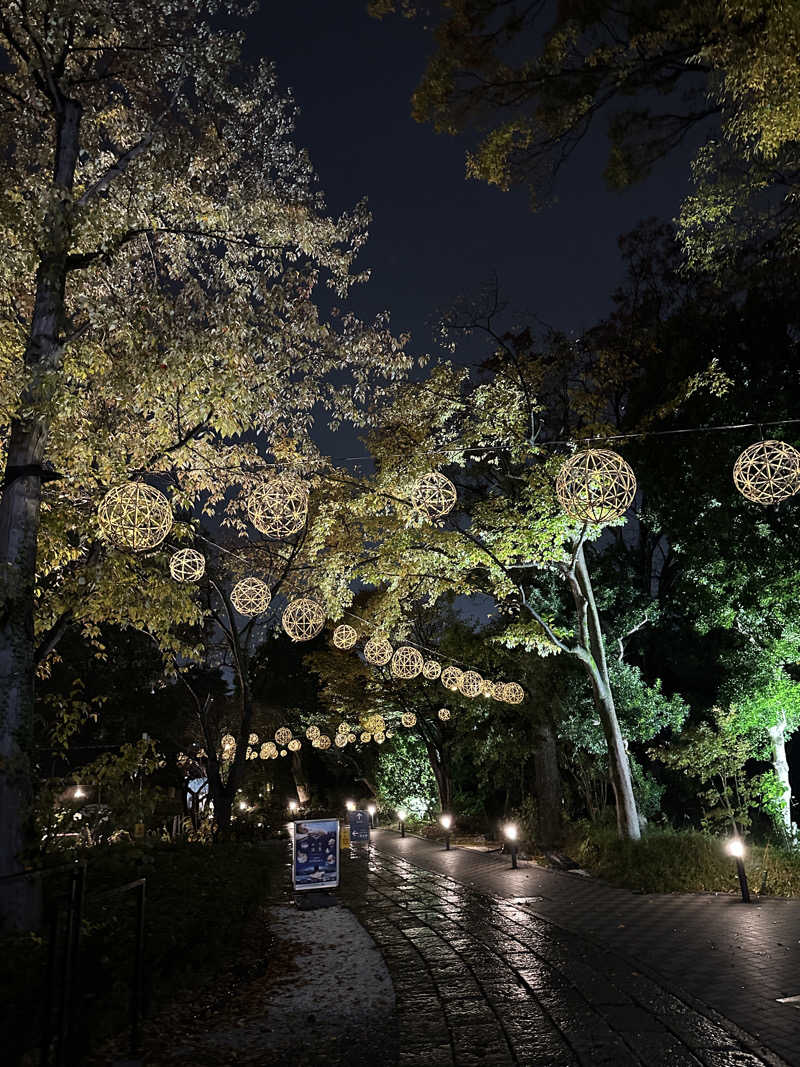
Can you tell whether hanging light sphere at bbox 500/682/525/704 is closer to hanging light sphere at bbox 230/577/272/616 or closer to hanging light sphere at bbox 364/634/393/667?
hanging light sphere at bbox 364/634/393/667

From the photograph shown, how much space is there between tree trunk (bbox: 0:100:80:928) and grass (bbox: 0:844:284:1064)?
1.00 metres

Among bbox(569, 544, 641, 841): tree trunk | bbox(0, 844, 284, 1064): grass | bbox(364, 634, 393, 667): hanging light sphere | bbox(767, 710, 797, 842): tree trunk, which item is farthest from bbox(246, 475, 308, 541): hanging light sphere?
bbox(767, 710, 797, 842): tree trunk

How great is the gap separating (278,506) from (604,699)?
10.6 m

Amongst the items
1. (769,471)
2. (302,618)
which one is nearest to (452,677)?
(302,618)

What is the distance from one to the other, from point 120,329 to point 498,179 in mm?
5947

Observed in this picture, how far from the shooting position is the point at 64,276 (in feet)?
26.9

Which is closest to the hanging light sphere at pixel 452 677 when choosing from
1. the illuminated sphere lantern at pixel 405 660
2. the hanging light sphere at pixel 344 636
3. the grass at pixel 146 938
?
the illuminated sphere lantern at pixel 405 660

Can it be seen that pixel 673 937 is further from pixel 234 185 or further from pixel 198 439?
pixel 234 185

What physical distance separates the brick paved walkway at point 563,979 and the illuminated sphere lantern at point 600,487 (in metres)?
5.01

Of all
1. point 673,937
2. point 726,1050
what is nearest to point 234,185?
point 726,1050

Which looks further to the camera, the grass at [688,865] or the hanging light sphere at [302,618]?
the hanging light sphere at [302,618]

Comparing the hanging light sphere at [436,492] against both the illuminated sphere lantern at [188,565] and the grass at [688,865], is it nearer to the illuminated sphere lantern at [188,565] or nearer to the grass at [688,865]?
the illuminated sphere lantern at [188,565]

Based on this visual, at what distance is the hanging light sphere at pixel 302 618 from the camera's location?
13.0m

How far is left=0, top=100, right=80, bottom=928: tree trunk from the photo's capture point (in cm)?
682
